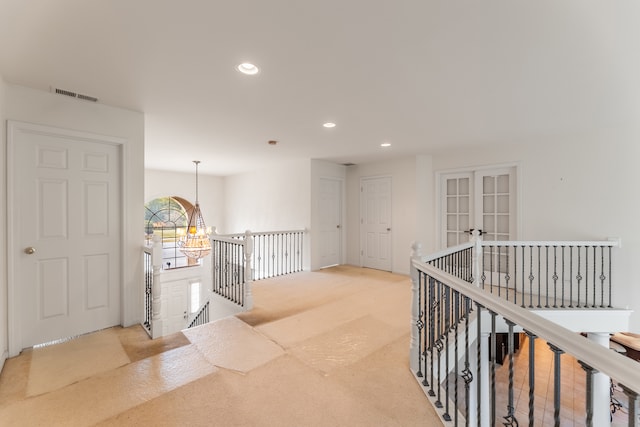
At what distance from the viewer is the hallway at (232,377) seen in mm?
1802

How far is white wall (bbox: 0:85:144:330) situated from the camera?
8.92 feet

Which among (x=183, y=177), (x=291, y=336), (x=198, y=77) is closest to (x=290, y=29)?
(x=198, y=77)

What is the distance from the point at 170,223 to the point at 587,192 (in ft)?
31.0

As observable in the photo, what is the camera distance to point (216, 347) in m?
2.64

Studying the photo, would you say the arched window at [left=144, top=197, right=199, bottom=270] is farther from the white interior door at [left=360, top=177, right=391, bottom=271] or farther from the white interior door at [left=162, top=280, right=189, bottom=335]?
the white interior door at [left=360, top=177, right=391, bottom=271]

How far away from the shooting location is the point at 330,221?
631 centimetres

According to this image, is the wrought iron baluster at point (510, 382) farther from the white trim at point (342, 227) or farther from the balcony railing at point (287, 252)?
the white trim at point (342, 227)

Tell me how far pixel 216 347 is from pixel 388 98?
9.76 ft

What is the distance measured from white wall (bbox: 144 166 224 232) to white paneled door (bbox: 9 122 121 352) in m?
4.50

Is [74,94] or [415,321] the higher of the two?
[74,94]

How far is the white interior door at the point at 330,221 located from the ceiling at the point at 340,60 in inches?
104

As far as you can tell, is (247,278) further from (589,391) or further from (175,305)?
(175,305)

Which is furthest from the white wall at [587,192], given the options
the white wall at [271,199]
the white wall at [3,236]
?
the white wall at [3,236]

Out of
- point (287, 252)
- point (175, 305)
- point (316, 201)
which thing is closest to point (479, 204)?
point (316, 201)
